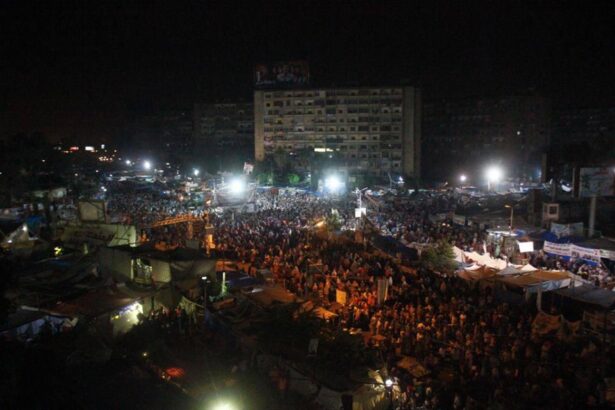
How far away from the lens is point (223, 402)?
756cm

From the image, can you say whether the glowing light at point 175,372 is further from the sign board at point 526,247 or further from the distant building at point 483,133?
the distant building at point 483,133

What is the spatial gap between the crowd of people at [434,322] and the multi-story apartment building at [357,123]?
166ft

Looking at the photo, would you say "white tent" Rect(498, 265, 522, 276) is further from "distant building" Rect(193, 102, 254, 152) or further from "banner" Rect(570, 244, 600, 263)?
"distant building" Rect(193, 102, 254, 152)

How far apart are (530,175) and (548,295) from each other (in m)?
61.1

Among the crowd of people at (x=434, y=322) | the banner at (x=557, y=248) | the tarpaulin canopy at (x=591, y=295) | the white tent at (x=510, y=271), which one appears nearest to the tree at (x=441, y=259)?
the crowd of people at (x=434, y=322)

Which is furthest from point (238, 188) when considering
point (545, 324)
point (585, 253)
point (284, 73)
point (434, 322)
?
point (284, 73)

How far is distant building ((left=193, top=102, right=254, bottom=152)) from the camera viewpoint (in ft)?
274

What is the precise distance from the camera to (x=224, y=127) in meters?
84.6

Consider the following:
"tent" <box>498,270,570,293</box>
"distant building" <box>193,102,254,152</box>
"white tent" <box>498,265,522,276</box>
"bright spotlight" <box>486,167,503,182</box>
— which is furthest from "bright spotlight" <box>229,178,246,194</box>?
"distant building" <box>193,102,254,152</box>

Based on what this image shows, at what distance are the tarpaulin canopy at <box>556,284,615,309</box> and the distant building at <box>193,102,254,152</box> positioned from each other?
73.8 metres

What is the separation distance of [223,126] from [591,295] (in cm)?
7726

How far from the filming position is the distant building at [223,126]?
83375mm

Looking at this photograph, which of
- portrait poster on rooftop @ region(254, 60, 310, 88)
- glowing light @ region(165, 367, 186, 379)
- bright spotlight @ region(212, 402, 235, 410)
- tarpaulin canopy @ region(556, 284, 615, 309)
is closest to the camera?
bright spotlight @ region(212, 402, 235, 410)

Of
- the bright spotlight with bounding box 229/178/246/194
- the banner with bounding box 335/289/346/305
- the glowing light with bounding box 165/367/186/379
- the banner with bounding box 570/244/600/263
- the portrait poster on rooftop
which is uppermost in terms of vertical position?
the portrait poster on rooftop
